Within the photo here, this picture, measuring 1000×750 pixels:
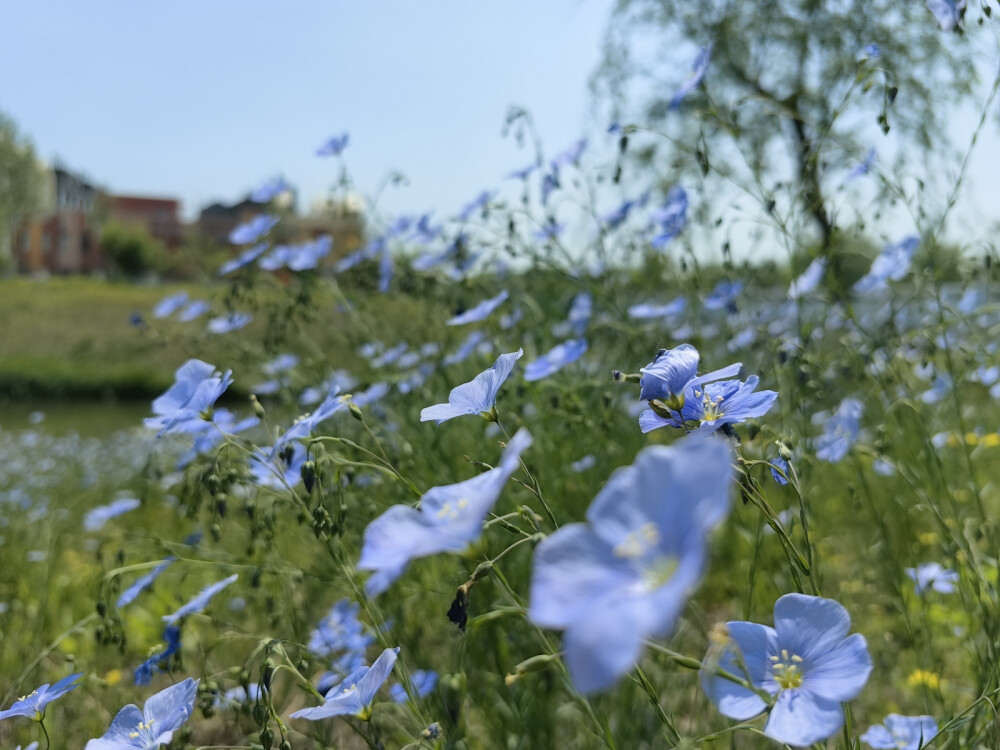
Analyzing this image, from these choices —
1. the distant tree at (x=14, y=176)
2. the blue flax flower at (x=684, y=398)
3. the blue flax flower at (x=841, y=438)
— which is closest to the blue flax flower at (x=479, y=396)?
the blue flax flower at (x=684, y=398)

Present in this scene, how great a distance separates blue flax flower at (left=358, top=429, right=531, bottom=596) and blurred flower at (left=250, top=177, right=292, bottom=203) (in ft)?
Result: 8.21

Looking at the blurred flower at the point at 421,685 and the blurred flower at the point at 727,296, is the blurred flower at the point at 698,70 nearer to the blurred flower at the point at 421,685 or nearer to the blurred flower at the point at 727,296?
the blurred flower at the point at 727,296

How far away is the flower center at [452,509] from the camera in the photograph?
643 millimetres

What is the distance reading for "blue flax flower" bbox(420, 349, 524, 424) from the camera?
0.86 meters

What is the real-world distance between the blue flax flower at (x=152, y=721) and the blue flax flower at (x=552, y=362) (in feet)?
3.08

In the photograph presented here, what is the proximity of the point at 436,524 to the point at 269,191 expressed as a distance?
264cm

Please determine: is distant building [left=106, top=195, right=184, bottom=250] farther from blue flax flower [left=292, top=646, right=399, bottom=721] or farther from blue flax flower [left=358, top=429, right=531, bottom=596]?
blue flax flower [left=358, top=429, right=531, bottom=596]

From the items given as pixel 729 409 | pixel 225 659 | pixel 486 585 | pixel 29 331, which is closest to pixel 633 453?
pixel 486 585

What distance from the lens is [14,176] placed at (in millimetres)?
28156

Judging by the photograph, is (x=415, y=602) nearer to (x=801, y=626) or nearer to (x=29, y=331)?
(x=801, y=626)

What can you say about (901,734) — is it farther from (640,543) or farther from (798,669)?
(640,543)

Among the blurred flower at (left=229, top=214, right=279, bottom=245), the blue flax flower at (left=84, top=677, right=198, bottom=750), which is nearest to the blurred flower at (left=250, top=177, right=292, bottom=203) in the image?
the blurred flower at (left=229, top=214, right=279, bottom=245)

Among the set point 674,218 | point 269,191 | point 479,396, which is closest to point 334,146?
point 269,191

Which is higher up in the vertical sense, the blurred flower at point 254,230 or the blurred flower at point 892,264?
the blurred flower at point 892,264
